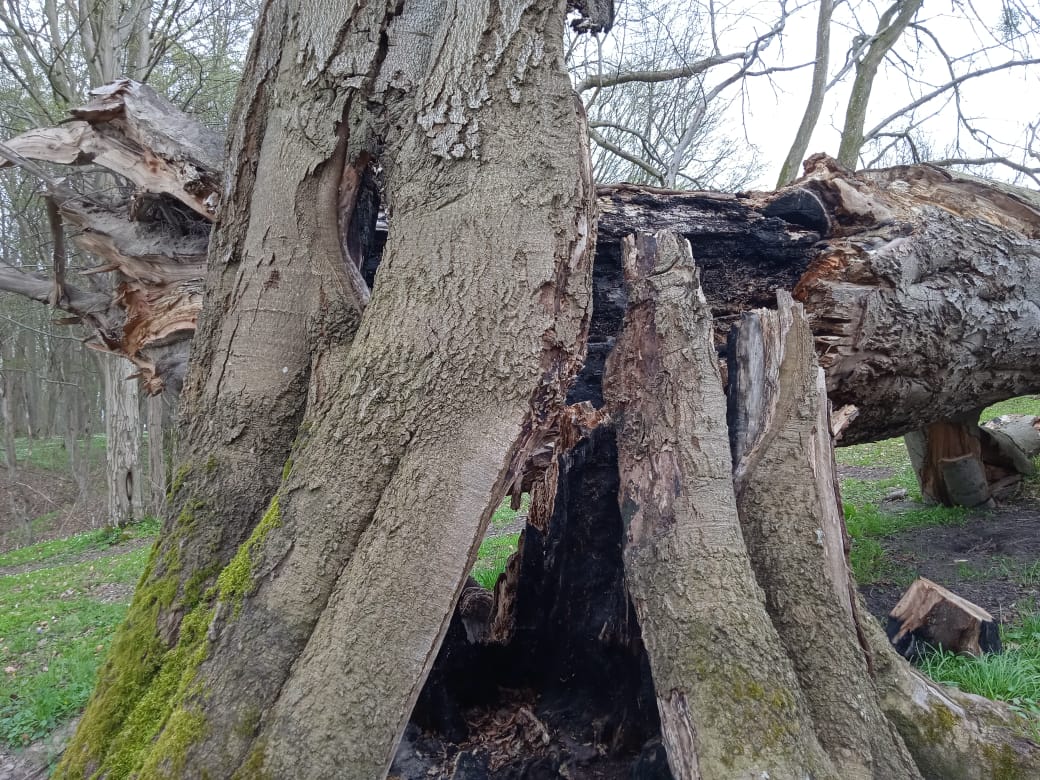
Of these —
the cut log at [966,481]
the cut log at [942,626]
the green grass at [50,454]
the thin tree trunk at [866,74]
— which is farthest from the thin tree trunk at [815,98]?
the green grass at [50,454]

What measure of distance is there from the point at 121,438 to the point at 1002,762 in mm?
12447

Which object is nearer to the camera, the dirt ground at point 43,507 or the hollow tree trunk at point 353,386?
the hollow tree trunk at point 353,386

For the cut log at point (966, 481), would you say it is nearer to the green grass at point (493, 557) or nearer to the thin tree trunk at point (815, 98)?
the green grass at point (493, 557)

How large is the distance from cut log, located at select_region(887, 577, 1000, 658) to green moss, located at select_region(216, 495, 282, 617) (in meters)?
2.84

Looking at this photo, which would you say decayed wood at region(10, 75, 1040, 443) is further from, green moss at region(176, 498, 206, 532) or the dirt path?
the dirt path

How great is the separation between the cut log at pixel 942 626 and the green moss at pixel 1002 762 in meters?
1.23

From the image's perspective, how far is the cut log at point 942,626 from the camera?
302 cm

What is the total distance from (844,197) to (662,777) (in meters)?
2.66

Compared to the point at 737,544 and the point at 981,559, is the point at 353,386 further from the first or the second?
the point at 981,559

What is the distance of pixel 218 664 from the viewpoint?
1.66m

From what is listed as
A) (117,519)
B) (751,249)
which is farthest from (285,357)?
(117,519)

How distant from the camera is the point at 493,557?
21.4 ft

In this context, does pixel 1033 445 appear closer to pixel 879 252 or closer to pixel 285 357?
pixel 879 252

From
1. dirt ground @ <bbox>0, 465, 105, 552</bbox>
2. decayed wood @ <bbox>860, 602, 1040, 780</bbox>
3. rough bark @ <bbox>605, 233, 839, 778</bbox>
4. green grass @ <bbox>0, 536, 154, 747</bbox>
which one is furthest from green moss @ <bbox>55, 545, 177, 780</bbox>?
dirt ground @ <bbox>0, 465, 105, 552</bbox>
